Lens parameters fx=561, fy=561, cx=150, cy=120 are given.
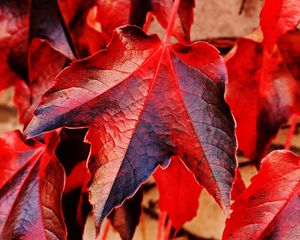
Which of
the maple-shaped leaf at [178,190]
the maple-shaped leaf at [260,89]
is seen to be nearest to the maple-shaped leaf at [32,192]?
the maple-shaped leaf at [178,190]

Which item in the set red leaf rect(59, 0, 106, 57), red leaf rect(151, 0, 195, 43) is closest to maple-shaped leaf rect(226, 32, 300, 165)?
red leaf rect(151, 0, 195, 43)

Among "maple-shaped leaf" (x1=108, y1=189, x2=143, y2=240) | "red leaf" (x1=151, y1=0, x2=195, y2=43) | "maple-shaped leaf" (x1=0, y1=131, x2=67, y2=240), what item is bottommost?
"maple-shaped leaf" (x1=108, y1=189, x2=143, y2=240)

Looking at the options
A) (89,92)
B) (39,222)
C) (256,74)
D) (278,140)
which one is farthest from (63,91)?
(278,140)

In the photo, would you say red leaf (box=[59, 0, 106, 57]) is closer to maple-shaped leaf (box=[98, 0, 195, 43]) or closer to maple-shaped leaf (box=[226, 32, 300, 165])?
maple-shaped leaf (box=[98, 0, 195, 43])

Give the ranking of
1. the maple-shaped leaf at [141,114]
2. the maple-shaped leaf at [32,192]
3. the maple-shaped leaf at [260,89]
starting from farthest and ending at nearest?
1. the maple-shaped leaf at [260,89]
2. the maple-shaped leaf at [32,192]
3. the maple-shaped leaf at [141,114]

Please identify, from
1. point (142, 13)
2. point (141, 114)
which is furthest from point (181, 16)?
point (141, 114)

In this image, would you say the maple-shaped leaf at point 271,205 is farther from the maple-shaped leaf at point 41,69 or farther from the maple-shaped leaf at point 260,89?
the maple-shaped leaf at point 41,69

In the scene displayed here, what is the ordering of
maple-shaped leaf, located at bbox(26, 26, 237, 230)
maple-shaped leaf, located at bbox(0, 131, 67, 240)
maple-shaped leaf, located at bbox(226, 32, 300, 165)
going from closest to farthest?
maple-shaped leaf, located at bbox(26, 26, 237, 230), maple-shaped leaf, located at bbox(0, 131, 67, 240), maple-shaped leaf, located at bbox(226, 32, 300, 165)
